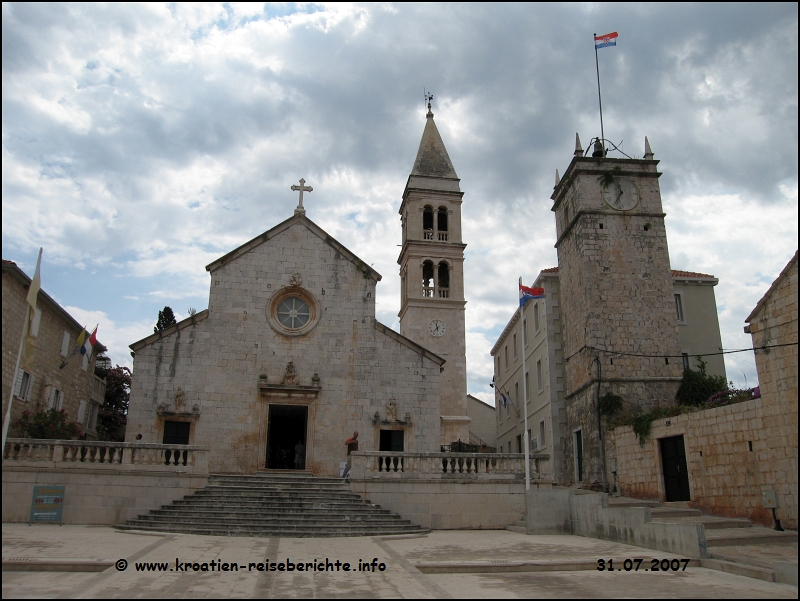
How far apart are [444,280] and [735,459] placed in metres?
20.7

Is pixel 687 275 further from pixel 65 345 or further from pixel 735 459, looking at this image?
pixel 65 345

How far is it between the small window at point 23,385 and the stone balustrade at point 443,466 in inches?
474

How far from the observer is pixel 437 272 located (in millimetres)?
34562

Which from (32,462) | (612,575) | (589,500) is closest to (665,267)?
(589,500)

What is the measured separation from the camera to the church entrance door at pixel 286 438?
22.3 meters

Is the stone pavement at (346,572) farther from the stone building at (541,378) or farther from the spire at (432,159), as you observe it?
the spire at (432,159)

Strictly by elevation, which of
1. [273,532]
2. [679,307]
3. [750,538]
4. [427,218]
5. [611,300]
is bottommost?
[273,532]

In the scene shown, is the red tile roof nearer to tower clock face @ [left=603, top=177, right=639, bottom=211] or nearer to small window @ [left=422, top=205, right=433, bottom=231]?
tower clock face @ [left=603, top=177, right=639, bottom=211]

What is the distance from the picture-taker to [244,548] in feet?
41.0

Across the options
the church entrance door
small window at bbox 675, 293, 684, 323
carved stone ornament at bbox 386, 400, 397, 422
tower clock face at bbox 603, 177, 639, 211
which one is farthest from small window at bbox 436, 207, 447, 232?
the church entrance door

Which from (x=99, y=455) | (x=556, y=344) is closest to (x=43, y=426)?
(x=99, y=455)

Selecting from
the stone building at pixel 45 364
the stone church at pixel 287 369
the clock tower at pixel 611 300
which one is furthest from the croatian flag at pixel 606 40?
the stone building at pixel 45 364

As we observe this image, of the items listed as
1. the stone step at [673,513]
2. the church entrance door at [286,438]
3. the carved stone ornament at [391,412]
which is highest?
the carved stone ornament at [391,412]

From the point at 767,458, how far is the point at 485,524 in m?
7.67
